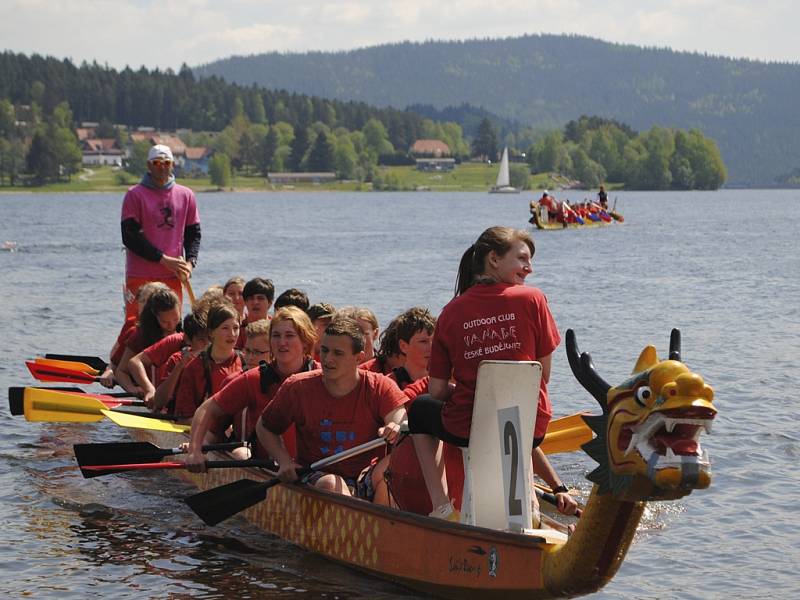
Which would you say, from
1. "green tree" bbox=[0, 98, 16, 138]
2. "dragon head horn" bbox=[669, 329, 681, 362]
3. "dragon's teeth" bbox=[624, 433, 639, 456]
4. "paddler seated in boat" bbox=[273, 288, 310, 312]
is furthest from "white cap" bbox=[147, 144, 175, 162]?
"green tree" bbox=[0, 98, 16, 138]

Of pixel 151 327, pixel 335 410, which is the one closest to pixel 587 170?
pixel 151 327

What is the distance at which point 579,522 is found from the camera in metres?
6.39

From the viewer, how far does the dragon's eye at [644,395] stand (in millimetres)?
5689

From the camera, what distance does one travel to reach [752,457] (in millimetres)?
12531

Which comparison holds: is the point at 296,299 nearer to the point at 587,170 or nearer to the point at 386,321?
the point at 386,321

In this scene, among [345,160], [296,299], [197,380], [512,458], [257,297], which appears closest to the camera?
[512,458]

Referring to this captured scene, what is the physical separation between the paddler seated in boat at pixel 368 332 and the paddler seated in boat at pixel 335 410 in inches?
33.6

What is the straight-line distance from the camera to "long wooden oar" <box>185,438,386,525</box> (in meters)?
8.55

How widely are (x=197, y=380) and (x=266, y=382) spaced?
1.91 meters

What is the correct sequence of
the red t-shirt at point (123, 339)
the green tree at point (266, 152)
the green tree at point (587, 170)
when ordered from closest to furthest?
1. the red t-shirt at point (123, 339)
2. the green tree at point (587, 170)
3. the green tree at point (266, 152)

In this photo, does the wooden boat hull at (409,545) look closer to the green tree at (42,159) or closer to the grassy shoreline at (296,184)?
the grassy shoreline at (296,184)

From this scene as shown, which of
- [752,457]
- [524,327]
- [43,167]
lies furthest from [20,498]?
[43,167]

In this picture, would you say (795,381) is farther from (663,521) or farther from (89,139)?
(89,139)

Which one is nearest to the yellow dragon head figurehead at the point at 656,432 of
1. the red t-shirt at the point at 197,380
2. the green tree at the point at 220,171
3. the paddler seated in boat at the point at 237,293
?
the red t-shirt at the point at 197,380
